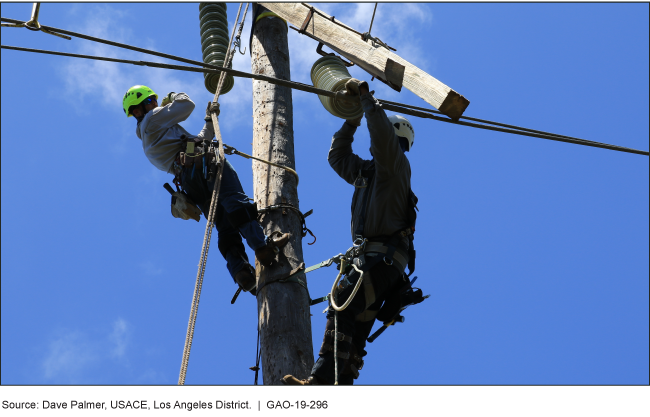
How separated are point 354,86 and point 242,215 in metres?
1.16

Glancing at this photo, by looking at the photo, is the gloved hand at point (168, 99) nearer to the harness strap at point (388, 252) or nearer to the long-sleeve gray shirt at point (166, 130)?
the long-sleeve gray shirt at point (166, 130)

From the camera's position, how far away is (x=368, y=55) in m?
4.48

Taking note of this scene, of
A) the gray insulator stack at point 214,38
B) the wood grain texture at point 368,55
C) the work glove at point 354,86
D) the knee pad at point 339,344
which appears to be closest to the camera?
the wood grain texture at point 368,55

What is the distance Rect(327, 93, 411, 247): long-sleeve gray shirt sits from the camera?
4.31 m

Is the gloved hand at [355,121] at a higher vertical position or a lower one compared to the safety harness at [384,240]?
higher

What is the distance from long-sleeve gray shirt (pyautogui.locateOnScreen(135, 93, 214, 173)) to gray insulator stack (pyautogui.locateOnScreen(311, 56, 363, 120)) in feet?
3.45

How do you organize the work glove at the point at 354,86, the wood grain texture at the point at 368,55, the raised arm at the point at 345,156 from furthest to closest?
the raised arm at the point at 345,156 < the work glove at the point at 354,86 < the wood grain texture at the point at 368,55

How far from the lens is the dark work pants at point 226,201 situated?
15.6 ft

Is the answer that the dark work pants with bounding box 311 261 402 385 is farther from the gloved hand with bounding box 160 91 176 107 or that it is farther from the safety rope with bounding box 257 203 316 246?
the gloved hand with bounding box 160 91 176 107

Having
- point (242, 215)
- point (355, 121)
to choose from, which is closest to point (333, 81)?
point (355, 121)

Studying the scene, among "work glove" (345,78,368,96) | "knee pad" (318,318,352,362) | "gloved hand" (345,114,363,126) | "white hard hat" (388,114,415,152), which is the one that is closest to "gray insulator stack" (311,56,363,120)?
"work glove" (345,78,368,96)

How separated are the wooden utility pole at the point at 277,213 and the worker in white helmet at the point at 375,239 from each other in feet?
1.02

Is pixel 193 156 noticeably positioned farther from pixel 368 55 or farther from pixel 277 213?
pixel 368 55

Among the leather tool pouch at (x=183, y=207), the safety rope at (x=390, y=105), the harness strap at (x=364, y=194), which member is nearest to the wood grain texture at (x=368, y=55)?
the safety rope at (x=390, y=105)
